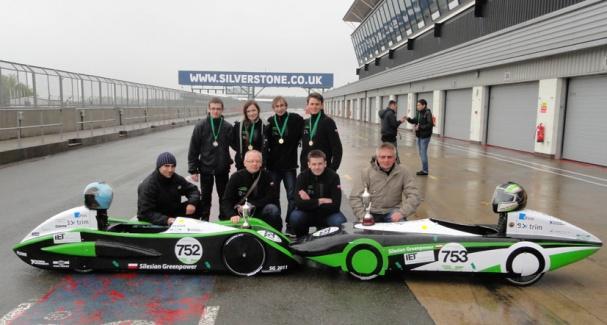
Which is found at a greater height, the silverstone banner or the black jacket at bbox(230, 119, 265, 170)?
the silverstone banner

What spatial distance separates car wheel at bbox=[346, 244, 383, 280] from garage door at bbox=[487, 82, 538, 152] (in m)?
14.1

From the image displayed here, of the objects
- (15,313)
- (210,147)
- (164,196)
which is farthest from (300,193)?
(15,313)

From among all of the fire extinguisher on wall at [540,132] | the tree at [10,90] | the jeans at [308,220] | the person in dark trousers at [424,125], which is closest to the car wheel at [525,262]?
the jeans at [308,220]

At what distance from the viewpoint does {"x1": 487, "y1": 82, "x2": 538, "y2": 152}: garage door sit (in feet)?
55.0

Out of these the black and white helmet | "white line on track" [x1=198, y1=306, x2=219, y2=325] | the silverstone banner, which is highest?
the silverstone banner

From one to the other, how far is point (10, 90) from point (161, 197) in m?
15.7

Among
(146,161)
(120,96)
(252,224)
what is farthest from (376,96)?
(252,224)

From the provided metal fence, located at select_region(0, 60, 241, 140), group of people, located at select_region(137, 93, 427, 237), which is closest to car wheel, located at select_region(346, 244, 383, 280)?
group of people, located at select_region(137, 93, 427, 237)

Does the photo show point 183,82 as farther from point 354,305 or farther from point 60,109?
point 354,305

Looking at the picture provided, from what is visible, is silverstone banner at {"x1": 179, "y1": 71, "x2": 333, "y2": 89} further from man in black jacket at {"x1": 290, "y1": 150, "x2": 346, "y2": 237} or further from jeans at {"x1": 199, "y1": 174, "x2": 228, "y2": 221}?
man in black jacket at {"x1": 290, "y1": 150, "x2": 346, "y2": 237}

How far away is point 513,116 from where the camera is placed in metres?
18.1

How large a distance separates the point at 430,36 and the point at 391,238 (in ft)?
84.2

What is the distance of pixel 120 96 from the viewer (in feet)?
101

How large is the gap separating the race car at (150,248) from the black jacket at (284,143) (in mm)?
1826
